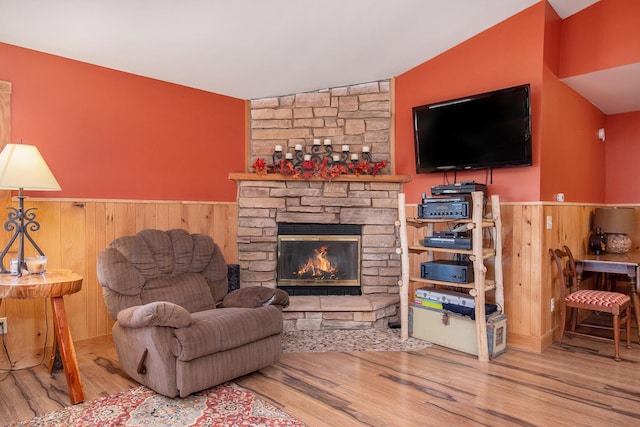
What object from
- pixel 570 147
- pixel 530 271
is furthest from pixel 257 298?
pixel 570 147

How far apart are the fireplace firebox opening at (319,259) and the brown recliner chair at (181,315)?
0.96m

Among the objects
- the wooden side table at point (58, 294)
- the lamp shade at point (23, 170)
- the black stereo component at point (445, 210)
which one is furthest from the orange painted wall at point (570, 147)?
the lamp shade at point (23, 170)

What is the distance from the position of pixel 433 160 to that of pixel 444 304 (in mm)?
1295

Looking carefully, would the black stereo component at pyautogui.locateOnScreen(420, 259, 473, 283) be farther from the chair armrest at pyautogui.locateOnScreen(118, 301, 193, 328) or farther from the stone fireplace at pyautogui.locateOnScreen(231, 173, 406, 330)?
the chair armrest at pyautogui.locateOnScreen(118, 301, 193, 328)

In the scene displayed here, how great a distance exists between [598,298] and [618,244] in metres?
1.20

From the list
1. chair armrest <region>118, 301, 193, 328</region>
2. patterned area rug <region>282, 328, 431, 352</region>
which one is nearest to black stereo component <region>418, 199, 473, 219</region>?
patterned area rug <region>282, 328, 431, 352</region>

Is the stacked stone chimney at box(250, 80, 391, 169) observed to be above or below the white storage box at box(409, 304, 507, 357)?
Answer: above

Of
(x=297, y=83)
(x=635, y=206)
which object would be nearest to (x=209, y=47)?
(x=297, y=83)

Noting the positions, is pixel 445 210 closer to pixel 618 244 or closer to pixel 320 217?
pixel 320 217

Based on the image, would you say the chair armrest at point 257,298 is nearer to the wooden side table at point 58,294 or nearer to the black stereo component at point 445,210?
the wooden side table at point 58,294

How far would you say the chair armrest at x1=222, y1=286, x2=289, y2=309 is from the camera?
305 centimetres

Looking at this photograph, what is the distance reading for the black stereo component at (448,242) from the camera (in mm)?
3231

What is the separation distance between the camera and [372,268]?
14.0 ft

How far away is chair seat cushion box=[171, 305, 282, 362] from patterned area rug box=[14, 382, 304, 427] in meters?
0.28
